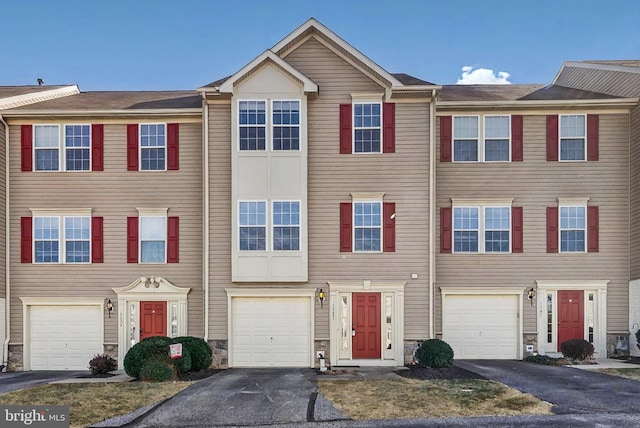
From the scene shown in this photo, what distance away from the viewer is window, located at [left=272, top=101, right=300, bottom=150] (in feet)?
49.6

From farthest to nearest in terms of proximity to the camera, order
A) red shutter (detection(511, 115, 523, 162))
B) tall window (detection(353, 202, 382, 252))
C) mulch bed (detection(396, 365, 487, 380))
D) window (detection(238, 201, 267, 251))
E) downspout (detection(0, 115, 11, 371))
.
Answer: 1. red shutter (detection(511, 115, 523, 162))
2. downspout (detection(0, 115, 11, 371))
3. tall window (detection(353, 202, 382, 252))
4. window (detection(238, 201, 267, 251))
5. mulch bed (detection(396, 365, 487, 380))

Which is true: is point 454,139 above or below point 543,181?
above

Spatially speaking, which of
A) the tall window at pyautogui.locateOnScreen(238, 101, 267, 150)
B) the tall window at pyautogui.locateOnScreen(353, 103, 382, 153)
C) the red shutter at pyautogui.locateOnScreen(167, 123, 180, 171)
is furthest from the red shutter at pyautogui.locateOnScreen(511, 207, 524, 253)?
the red shutter at pyautogui.locateOnScreen(167, 123, 180, 171)

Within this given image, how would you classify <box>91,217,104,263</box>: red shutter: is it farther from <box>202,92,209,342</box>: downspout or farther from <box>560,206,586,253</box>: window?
<box>560,206,586,253</box>: window

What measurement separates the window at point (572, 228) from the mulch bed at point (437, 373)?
5723 millimetres

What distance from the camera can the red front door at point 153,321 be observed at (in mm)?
15812

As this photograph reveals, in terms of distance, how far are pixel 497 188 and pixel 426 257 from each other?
3434 millimetres

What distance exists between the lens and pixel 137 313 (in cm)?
1584

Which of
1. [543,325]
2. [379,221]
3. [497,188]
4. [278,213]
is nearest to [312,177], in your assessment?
Answer: [278,213]

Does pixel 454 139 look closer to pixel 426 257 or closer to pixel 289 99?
pixel 426 257

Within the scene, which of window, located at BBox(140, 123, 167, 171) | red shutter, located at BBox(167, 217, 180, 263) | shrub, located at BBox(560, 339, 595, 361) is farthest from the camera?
window, located at BBox(140, 123, 167, 171)

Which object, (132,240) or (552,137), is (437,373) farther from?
(132,240)

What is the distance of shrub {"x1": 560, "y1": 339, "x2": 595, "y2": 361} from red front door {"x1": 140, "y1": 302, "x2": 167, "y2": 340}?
12.5 meters

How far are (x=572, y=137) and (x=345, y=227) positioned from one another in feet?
26.3
